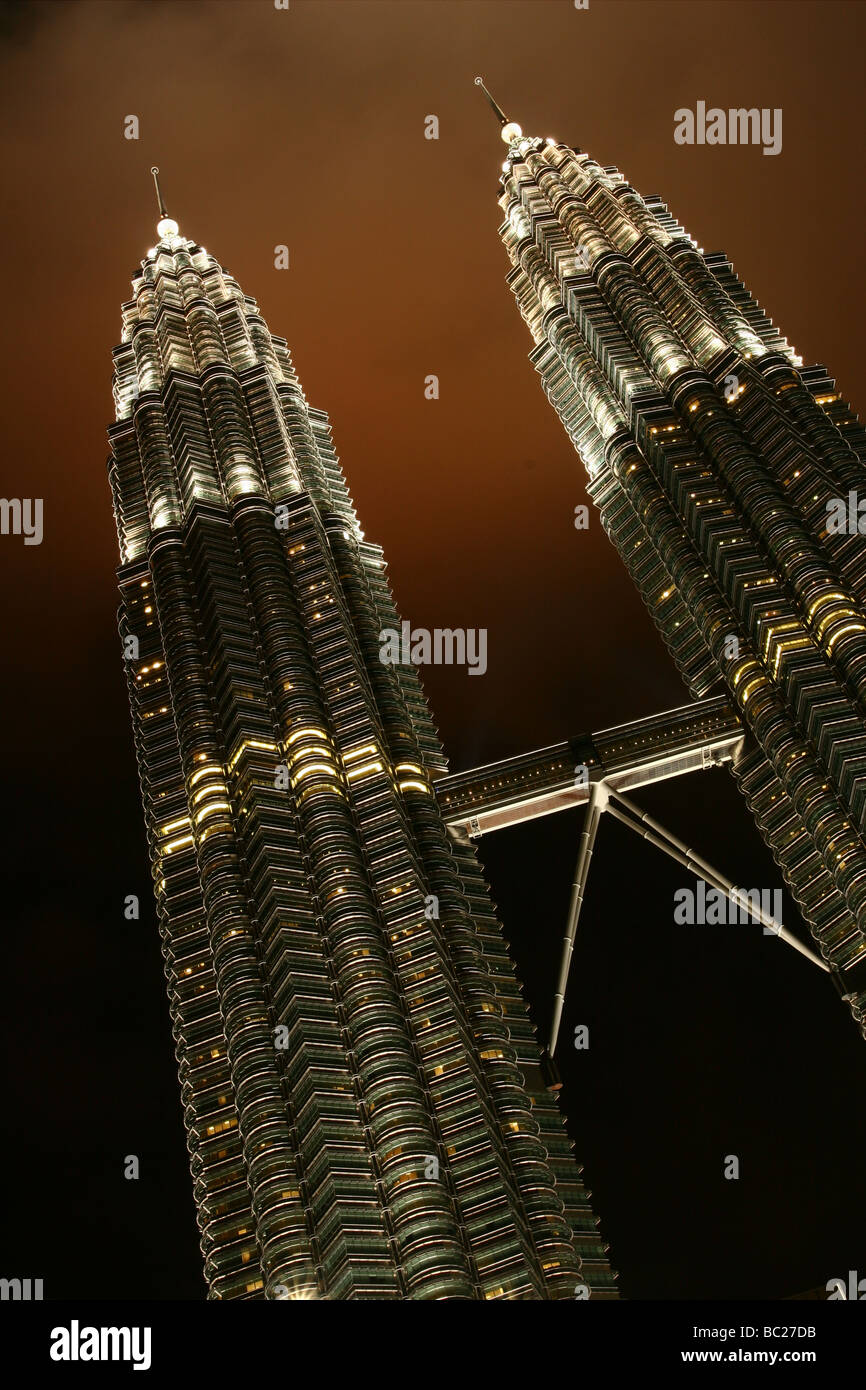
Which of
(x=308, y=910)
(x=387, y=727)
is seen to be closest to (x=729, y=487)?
(x=387, y=727)

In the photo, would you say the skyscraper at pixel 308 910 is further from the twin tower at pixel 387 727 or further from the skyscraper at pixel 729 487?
the skyscraper at pixel 729 487

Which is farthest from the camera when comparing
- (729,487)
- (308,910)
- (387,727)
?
(729,487)

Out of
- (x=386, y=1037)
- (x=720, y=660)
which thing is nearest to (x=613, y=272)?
(x=720, y=660)

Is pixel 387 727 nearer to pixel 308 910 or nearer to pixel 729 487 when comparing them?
pixel 308 910

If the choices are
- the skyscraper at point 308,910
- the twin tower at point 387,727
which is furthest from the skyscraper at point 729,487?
the skyscraper at point 308,910
